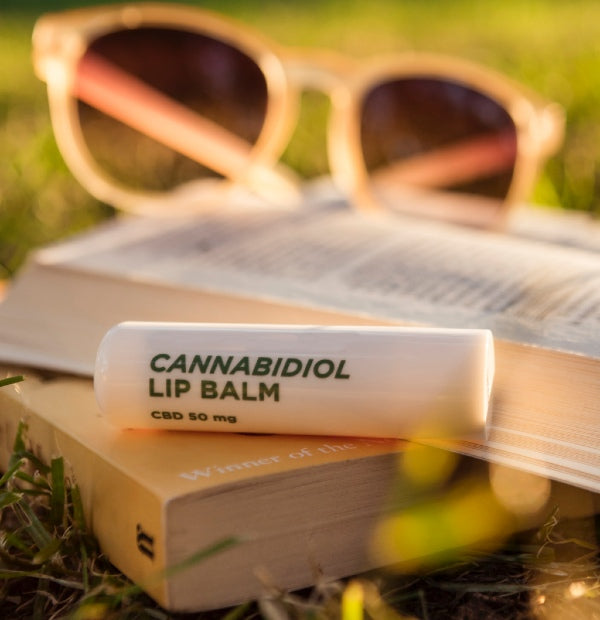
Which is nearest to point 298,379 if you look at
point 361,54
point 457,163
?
point 457,163

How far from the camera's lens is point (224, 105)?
1.86 meters

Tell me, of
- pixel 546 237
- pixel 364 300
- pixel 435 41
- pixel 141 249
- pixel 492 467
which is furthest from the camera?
pixel 435 41

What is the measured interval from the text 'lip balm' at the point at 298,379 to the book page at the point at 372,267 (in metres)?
0.17

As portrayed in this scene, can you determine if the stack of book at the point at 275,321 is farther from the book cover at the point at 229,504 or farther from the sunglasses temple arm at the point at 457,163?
the sunglasses temple arm at the point at 457,163

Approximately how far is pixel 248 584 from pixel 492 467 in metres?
0.26

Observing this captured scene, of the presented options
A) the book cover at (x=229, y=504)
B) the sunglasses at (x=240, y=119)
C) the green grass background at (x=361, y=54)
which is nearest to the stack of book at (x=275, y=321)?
the book cover at (x=229, y=504)

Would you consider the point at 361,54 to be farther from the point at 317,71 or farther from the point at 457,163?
the point at 457,163

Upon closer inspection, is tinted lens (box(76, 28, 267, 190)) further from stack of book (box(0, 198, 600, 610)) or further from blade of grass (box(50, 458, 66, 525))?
blade of grass (box(50, 458, 66, 525))

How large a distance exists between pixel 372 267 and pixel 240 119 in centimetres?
70

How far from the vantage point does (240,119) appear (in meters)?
1.87

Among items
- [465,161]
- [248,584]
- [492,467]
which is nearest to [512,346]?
[492,467]

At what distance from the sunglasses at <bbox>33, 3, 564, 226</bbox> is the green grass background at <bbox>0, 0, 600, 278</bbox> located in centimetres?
20

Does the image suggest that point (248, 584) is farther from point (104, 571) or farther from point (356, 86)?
point (356, 86)

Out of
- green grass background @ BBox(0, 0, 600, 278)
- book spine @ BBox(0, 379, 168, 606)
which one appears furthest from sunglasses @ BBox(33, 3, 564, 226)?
book spine @ BBox(0, 379, 168, 606)
